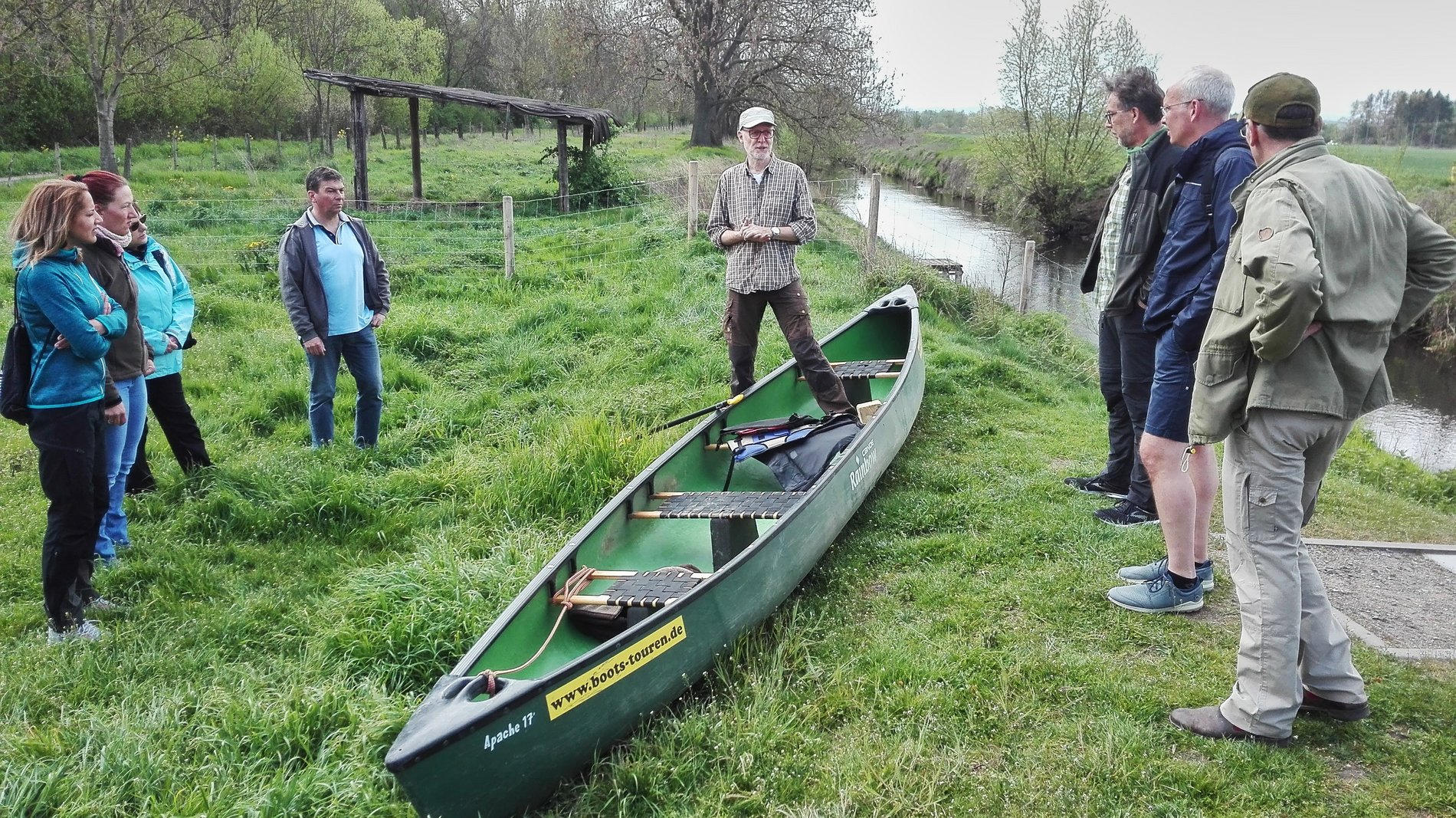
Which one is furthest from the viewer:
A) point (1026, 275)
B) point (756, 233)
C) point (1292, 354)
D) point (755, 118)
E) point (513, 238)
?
point (1026, 275)

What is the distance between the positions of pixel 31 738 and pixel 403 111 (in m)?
32.6

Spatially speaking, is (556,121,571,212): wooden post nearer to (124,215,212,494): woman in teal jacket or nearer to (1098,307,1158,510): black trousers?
(124,215,212,494): woman in teal jacket

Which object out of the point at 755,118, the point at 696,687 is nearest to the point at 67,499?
the point at 696,687

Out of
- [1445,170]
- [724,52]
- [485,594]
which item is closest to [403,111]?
[724,52]

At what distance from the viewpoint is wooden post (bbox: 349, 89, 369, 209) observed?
14.3 m

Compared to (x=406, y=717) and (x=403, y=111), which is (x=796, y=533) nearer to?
(x=406, y=717)

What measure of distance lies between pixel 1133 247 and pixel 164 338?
4.93 m

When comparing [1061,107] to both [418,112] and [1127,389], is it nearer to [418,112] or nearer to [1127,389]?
[418,112]

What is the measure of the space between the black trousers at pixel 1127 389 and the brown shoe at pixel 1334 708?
44.6 inches

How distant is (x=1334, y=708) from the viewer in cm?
297

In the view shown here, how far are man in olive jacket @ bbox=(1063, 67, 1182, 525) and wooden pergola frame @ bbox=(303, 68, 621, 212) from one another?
1093 centimetres

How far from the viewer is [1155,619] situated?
3.76 meters

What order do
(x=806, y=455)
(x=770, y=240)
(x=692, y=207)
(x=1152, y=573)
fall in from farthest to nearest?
(x=692, y=207) < (x=770, y=240) < (x=806, y=455) < (x=1152, y=573)

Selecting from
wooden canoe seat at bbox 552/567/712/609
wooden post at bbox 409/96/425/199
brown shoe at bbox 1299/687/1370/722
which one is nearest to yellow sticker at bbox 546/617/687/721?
wooden canoe seat at bbox 552/567/712/609
